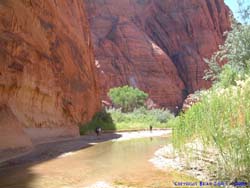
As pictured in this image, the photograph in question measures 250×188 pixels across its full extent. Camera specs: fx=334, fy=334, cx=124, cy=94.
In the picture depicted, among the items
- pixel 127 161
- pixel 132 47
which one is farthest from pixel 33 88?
pixel 132 47

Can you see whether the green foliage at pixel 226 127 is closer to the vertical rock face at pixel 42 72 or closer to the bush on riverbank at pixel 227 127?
the bush on riverbank at pixel 227 127

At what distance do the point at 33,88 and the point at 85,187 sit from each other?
15218 millimetres

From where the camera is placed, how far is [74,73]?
104 ft

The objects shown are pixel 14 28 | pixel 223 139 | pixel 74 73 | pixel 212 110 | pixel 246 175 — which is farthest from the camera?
pixel 74 73

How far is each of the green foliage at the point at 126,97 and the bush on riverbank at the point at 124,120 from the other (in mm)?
4830

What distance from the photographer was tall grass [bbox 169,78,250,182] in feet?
26.9

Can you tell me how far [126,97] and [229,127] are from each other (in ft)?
163

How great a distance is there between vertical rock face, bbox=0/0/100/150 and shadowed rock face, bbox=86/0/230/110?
2835cm

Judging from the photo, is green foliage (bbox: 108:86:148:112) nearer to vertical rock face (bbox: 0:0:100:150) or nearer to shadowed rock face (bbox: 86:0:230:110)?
shadowed rock face (bbox: 86:0:230:110)

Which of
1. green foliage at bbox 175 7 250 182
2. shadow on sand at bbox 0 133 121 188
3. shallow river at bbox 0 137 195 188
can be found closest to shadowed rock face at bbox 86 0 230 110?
shadow on sand at bbox 0 133 121 188

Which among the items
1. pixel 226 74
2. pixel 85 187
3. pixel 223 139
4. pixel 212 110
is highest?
pixel 226 74

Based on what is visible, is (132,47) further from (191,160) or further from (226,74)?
(191,160)

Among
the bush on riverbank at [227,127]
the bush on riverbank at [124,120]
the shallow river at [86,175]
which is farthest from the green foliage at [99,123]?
the bush on riverbank at [227,127]

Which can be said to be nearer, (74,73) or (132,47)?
(74,73)
